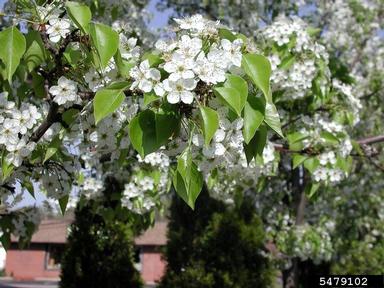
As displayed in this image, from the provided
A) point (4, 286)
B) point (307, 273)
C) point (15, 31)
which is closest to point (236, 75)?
point (15, 31)

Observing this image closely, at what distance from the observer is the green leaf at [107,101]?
1.62m

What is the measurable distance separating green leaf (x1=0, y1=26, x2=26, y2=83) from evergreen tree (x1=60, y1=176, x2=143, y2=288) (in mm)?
6416

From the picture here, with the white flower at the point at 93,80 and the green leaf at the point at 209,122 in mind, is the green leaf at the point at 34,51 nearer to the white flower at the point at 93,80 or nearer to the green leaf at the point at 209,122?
the white flower at the point at 93,80

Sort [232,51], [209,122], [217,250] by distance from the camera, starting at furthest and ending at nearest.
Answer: [217,250]
[232,51]
[209,122]

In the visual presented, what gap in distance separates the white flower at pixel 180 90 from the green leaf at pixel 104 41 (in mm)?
226

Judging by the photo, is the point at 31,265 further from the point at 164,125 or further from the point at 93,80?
the point at 164,125

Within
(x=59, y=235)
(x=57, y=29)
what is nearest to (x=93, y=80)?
(x=57, y=29)

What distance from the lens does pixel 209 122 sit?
1.58 metres

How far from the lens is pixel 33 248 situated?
1296 inches

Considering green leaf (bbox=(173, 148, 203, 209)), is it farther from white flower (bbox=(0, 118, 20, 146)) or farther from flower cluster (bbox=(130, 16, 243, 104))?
white flower (bbox=(0, 118, 20, 146))

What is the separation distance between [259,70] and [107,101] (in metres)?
0.46

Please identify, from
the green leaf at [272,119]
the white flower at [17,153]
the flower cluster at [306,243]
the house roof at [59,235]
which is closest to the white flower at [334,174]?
the green leaf at [272,119]

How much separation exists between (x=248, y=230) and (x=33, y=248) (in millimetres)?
26714

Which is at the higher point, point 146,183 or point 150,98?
point 146,183
